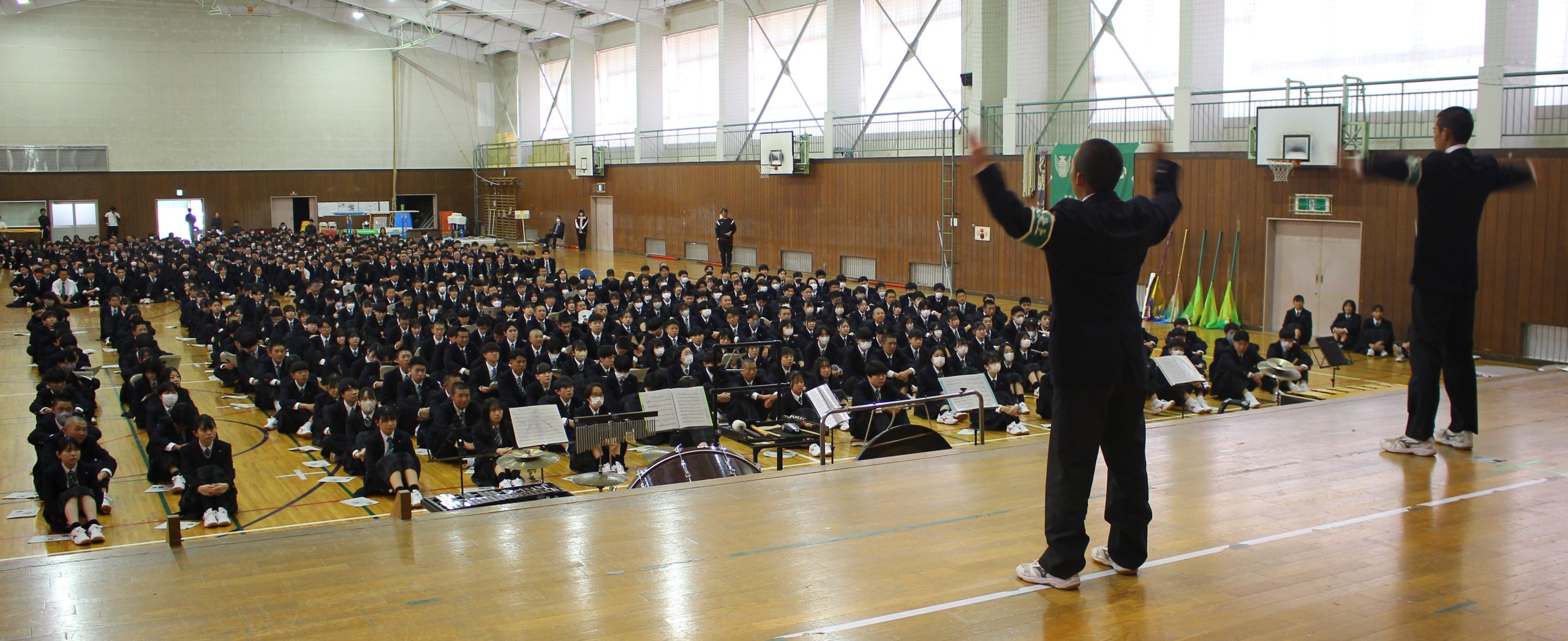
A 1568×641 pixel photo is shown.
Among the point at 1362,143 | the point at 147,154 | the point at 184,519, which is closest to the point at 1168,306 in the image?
the point at 1362,143

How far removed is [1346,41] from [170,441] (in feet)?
56.4

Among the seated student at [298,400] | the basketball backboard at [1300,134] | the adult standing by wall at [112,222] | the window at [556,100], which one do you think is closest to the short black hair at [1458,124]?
the seated student at [298,400]

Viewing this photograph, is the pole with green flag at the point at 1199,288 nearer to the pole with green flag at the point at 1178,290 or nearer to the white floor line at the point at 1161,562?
the pole with green flag at the point at 1178,290

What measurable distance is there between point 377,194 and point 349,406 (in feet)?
111

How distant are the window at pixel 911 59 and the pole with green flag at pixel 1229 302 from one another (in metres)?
7.50

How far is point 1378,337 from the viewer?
16000 mm

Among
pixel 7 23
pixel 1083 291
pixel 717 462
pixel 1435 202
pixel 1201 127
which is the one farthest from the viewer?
pixel 7 23

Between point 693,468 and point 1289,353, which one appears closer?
point 693,468

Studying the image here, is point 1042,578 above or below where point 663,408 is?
above

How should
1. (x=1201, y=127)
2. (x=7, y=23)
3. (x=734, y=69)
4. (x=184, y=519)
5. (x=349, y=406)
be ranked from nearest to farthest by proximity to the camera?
(x=184, y=519) < (x=349, y=406) < (x=1201, y=127) < (x=734, y=69) < (x=7, y=23)

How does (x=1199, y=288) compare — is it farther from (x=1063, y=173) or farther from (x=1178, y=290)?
(x=1063, y=173)

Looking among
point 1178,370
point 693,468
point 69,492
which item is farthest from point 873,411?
point 69,492

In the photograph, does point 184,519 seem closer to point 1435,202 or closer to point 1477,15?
point 1435,202

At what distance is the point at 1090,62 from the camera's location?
22.1 metres
